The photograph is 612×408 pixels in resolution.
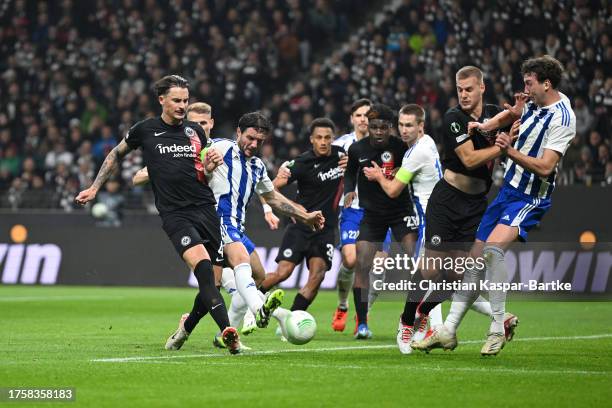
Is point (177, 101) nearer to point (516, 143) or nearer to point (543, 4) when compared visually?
point (516, 143)

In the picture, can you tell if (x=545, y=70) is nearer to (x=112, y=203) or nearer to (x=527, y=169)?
(x=527, y=169)

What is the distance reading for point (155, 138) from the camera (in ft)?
32.1

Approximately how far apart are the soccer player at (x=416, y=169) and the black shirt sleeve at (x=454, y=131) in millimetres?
1361

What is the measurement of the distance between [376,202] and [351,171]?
527mm

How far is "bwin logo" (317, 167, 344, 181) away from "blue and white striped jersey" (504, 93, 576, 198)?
387cm

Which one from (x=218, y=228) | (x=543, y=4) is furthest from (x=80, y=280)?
(x=218, y=228)

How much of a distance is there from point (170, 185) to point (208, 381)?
2.55m

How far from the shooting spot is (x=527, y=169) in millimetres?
9039

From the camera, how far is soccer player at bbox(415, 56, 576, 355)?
9.19 metres

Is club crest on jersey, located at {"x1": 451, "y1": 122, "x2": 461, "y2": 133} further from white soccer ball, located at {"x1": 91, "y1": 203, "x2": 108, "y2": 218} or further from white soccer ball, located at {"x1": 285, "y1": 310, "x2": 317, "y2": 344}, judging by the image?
white soccer ball, located at {"x1": 91, "y1": 203, "x2": 108, "y2": 218}

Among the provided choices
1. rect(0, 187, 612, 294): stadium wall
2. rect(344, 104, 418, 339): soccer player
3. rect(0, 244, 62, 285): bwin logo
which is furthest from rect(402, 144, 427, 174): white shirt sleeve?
rect(0, 244, 62, 285): bwin logo

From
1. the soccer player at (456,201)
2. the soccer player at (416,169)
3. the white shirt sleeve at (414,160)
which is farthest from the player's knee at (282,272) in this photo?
the soccer player at (456,201)

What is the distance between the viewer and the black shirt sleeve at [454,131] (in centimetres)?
952

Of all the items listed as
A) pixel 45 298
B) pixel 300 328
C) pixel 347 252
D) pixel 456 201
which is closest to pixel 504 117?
pixel 456 201
